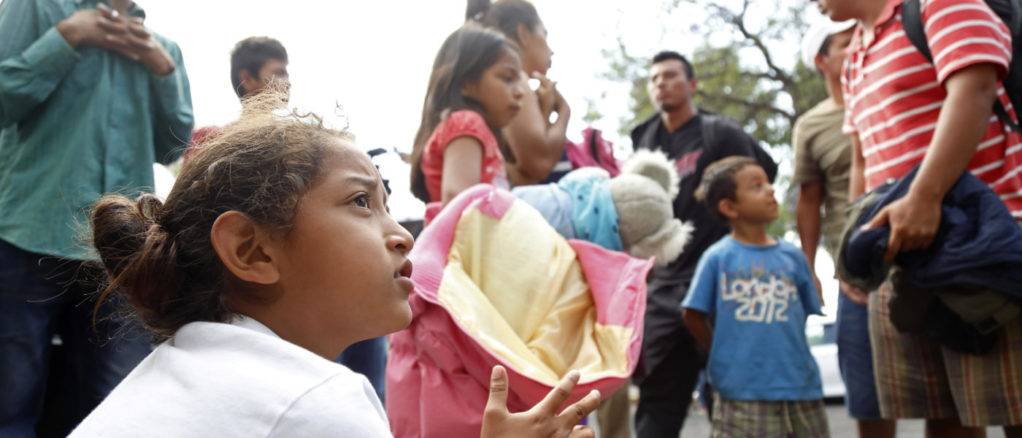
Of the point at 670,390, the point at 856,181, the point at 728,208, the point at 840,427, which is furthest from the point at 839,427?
the point at 856,181

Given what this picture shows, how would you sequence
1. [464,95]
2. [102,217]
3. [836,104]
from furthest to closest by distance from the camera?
[836,104], [464,95], [102,217]

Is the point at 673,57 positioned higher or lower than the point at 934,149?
higher

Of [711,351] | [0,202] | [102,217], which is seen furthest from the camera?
[711,351]

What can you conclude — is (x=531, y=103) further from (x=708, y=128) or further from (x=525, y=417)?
(x=525, y=417)

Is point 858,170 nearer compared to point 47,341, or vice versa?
point 47,341

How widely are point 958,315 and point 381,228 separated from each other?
1.87 meters

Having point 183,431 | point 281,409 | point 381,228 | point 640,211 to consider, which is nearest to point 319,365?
point 281,409

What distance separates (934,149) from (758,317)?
125 centimetres

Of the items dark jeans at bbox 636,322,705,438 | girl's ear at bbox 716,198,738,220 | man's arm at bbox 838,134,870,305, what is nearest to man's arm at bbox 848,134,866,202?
man's arm at bbox 838,134,870,305

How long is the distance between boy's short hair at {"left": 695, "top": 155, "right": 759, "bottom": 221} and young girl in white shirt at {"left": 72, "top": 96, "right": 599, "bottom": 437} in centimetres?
275

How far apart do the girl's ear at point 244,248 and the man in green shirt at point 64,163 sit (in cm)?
99

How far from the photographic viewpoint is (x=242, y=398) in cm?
118

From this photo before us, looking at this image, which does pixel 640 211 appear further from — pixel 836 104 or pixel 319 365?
pixel 836 104

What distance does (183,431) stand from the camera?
3.83 feet
